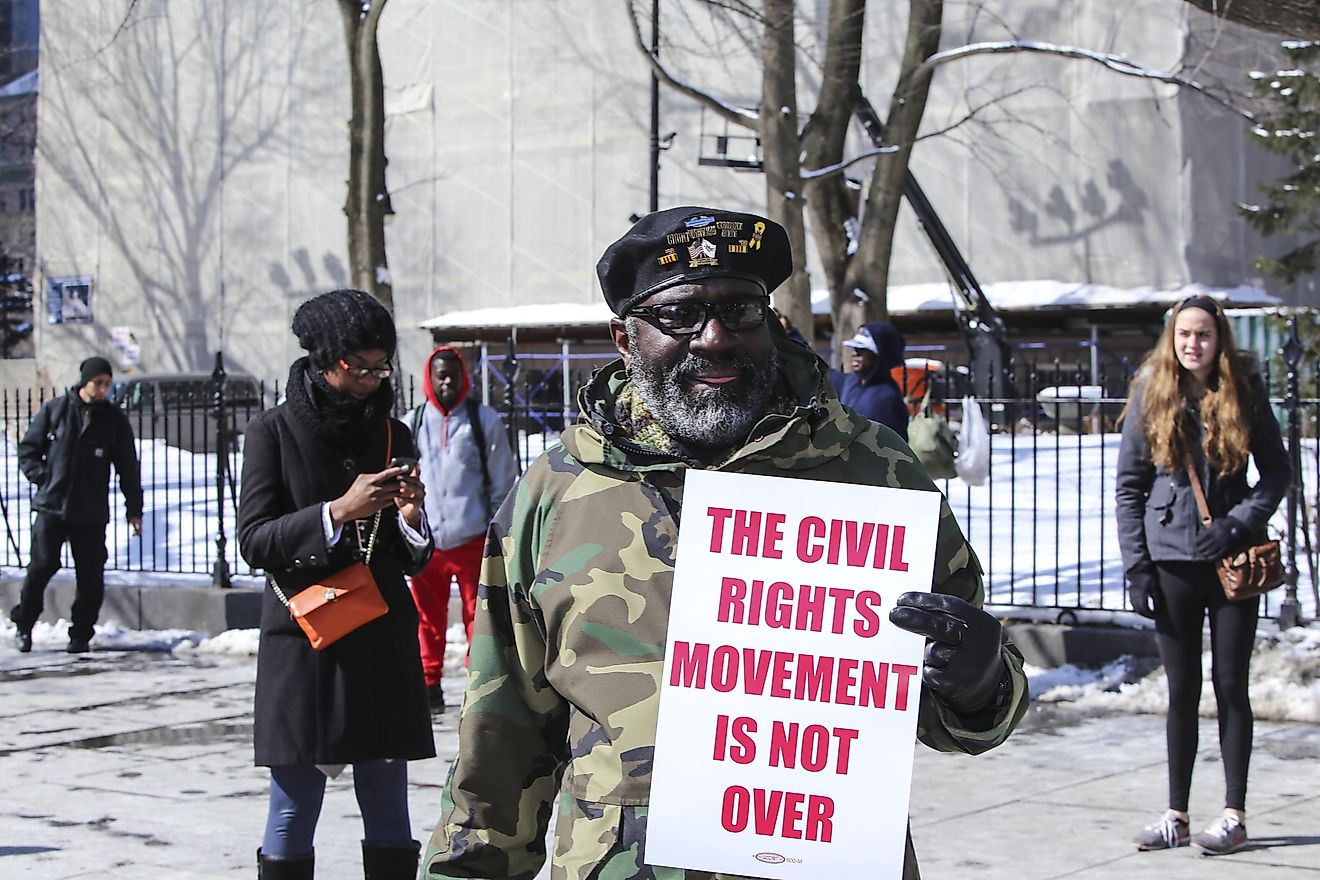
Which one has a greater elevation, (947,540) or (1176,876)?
(947,540)

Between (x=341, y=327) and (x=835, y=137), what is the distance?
11622 mm

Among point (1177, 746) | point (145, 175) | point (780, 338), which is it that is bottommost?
point (1177, 746)

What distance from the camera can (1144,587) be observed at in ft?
20.0

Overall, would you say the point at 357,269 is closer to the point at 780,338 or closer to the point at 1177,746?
the point at 1177,746

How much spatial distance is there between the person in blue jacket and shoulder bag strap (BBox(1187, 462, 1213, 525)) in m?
2.27

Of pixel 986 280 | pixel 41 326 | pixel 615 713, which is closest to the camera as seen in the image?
pixel 615 713

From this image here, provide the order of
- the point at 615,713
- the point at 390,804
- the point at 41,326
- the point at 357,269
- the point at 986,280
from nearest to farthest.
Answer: the point at 615,713, the point at 390,804, the point at 357,269, the point at 986,280, the point at 41,326

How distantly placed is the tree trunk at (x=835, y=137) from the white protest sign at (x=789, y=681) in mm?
12821

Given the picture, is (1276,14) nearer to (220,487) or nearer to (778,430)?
(778,430)

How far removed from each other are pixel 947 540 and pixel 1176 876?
3.73m

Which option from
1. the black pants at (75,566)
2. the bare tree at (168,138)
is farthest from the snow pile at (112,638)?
the bare tree at (168,138)

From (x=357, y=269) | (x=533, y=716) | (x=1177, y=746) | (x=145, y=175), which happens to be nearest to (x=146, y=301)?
(x=145, y=175)

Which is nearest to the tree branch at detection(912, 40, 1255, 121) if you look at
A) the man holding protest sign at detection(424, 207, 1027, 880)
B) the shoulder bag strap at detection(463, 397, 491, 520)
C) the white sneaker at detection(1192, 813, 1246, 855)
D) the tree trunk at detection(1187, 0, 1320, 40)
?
the tree trunk at detection(1187, 0, 1320, 40)

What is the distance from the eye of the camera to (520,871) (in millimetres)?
2709
